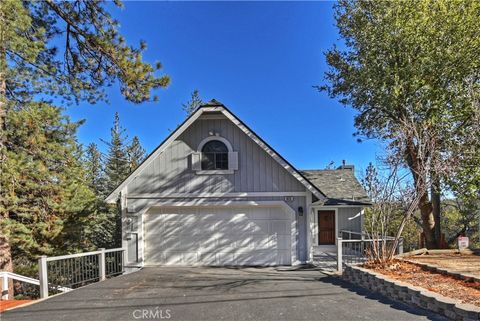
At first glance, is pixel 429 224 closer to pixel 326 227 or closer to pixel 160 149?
pixel 326 227

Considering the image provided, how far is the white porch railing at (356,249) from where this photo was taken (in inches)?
333

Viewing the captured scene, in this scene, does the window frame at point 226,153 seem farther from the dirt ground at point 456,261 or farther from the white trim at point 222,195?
the dirt ground at point 456,261

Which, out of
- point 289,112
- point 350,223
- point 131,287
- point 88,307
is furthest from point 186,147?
point 289,112

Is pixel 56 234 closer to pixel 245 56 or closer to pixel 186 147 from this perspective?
pixel 186 147

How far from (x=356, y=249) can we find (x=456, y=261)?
5.39 metres

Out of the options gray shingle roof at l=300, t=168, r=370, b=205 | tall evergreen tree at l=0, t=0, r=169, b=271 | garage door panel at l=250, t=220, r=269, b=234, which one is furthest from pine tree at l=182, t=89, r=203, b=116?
garage door panel at l=250, t=220, r=269, b=234

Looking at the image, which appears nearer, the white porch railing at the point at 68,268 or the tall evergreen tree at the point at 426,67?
the white porch railing at the point at 68,268

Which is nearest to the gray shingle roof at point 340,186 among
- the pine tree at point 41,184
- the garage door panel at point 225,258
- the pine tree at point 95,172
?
the garage door panel at point 225,258

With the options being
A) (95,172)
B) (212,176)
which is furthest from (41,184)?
(95,172)

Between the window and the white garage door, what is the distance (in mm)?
1417

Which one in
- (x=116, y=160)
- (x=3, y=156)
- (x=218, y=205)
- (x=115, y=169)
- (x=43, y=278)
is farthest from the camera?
(x=116, y=160)

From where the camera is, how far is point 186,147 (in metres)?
10.6

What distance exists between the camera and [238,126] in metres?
10.4

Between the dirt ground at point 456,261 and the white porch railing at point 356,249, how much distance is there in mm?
825
